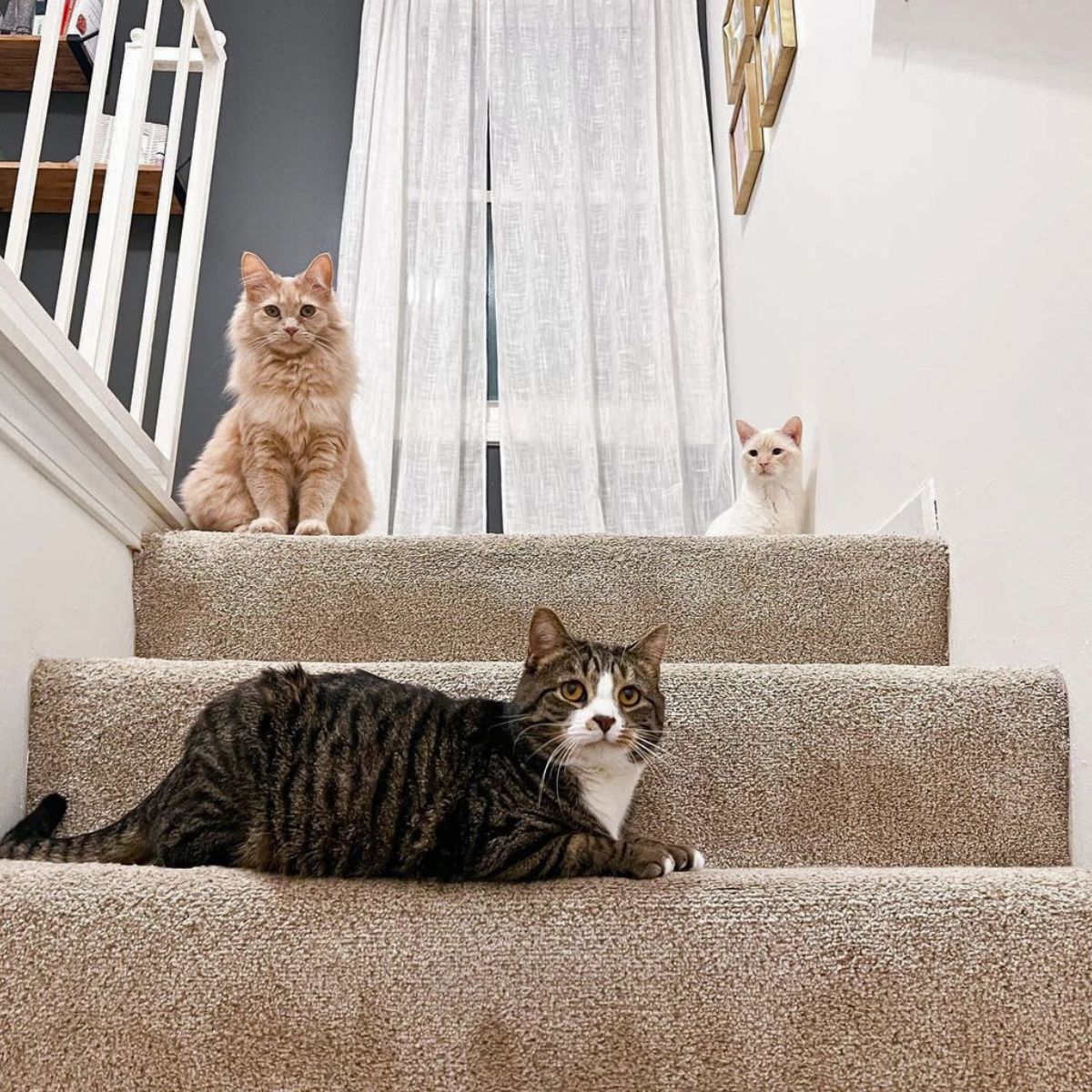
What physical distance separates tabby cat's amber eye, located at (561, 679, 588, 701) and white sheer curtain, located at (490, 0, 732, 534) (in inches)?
84.1

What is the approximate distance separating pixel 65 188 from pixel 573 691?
3.05 m

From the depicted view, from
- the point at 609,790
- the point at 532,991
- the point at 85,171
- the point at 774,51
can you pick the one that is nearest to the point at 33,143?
the point at 85,171

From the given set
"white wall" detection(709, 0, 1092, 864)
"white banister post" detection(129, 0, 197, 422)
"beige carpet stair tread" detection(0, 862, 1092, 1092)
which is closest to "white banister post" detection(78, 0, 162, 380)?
"white banister post" detection(129, 0, 197, 422)

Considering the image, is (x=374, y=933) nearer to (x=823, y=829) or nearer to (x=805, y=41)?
(x=823, y=829)

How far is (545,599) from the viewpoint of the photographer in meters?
1.56

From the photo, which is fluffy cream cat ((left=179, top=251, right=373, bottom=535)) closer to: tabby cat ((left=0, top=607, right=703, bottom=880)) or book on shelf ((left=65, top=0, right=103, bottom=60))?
tabby cat ((left=0, top=607, right=703, bottom=880))

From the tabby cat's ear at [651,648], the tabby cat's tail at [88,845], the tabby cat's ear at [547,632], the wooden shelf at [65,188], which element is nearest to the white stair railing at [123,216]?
the tabby cat's tail at [88,845]

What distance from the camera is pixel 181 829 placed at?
1.02m

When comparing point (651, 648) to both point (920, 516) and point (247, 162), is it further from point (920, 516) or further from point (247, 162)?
point (247, 162)

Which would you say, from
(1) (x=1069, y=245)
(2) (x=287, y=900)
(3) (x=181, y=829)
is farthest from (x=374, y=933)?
(1) (x=1069, y=245)

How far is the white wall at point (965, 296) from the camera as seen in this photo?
3.85ft

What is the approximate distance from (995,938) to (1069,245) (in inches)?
31.4

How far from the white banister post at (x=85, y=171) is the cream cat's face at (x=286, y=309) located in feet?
2.28

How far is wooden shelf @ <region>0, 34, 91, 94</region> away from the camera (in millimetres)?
3301
